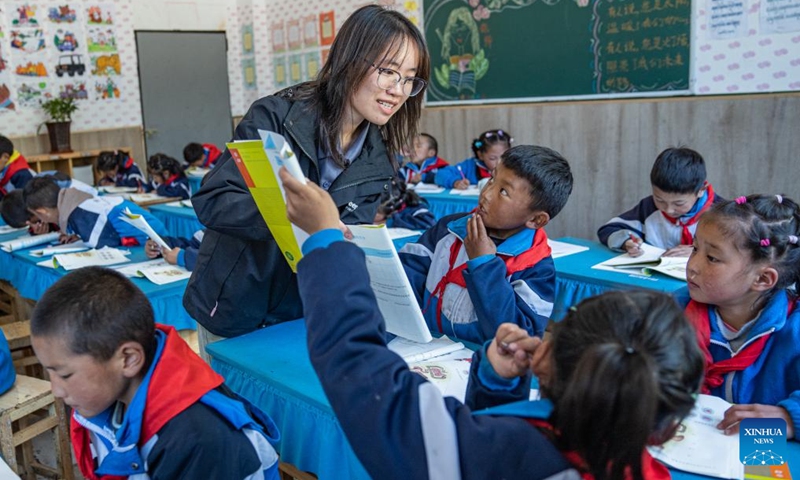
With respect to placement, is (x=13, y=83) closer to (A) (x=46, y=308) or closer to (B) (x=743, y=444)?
(A) (x=46, y=308)

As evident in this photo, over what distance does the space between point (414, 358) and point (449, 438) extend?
28.9 inches

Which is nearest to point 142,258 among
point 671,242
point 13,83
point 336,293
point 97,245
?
point 97,245

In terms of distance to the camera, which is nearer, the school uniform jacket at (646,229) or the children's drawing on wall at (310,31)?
the school uniform jacket at (646,229)

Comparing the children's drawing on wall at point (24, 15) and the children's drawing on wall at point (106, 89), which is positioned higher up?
the children's drawing on wall at point (24, 15)

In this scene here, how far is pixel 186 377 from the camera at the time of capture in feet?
3.78

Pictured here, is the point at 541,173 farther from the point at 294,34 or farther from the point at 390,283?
the point at 294,34

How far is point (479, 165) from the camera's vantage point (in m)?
5.02

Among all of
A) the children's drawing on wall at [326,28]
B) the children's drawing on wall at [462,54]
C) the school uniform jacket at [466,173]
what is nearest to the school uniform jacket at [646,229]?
the school uniform jacket at [466,173]

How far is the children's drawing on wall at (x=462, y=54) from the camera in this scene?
5.84 m

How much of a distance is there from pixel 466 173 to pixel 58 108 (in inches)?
190

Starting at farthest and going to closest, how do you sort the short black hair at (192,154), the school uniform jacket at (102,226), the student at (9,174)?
1. the short black hair at (192,154)
2. the student at (9,174)
3. the school uniform jacket at (102,226)

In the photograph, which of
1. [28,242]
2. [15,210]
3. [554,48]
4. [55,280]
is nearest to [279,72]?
[554,48]

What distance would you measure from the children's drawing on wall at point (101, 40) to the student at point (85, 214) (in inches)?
192

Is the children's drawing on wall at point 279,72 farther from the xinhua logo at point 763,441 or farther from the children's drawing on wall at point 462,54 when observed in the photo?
the xinhua logo at point 763,441
